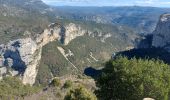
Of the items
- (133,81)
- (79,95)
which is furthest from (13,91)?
(79,95)

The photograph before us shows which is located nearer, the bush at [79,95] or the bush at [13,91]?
the bush at [79,95]

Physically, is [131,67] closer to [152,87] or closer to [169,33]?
[152,87]

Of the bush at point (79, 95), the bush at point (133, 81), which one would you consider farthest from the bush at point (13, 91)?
the bush at point (79, 95)

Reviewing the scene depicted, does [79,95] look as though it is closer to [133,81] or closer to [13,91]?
[133,81]

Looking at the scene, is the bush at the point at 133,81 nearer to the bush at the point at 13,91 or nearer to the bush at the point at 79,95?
the bush at the point at 79,95

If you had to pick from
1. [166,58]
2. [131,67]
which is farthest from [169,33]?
[131,67]

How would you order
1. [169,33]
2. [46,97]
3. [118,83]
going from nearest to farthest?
[46,97] < [118,83] < [169,33]

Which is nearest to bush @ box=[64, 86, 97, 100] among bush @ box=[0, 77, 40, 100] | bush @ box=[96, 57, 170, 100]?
bush @ box=[96, 57, 170, 100]

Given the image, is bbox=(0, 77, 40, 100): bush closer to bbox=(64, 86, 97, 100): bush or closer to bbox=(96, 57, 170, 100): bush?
bbox=(96, 57, 170, 100): bush
